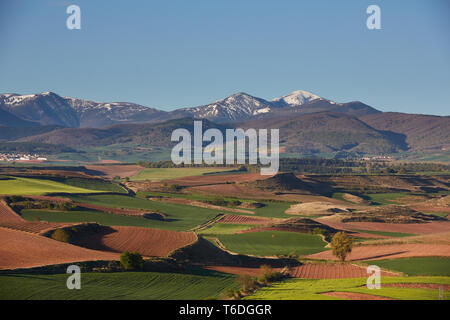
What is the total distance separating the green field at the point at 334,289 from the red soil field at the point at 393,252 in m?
15.0

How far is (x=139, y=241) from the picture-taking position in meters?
60.9

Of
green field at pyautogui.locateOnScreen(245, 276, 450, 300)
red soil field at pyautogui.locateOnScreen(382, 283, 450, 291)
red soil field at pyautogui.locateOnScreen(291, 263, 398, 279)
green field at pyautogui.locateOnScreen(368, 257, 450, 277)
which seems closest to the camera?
green field at pyautogui.locateOnScreen(245, 276, 450, 300)

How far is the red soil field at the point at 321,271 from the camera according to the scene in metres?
50.8

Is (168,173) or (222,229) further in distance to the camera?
(168,173)

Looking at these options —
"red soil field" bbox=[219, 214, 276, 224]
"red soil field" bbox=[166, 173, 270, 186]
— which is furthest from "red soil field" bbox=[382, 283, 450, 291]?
"red soil field" bbox=[166, 173, 270, 186]

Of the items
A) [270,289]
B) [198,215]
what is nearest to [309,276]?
[270,289]

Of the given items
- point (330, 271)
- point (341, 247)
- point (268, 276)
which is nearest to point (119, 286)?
point (268, 276)

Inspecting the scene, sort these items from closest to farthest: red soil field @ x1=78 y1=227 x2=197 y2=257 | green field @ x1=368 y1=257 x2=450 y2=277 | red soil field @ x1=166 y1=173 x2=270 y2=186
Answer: green field @ x1=368 y1=257 x2=450 y2=277, red soil field @ x1=78 y1=227 x2=197 y2=257, red soil field @ x1=166 y1=173 x2=270 y2=186

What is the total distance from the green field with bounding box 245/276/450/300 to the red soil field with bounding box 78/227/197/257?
16.6 metres

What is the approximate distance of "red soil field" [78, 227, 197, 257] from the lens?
2238 inches

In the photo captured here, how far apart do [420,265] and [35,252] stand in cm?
3917

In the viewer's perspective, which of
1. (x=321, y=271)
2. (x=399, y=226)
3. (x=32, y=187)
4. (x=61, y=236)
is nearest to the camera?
(x=321, y=271)

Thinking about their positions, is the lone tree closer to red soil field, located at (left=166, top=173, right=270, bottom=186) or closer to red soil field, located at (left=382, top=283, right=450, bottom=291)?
red soil field, located at (left=382, top=283, right=450, bottom=291)

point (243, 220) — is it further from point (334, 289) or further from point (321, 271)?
point (334, 289)
